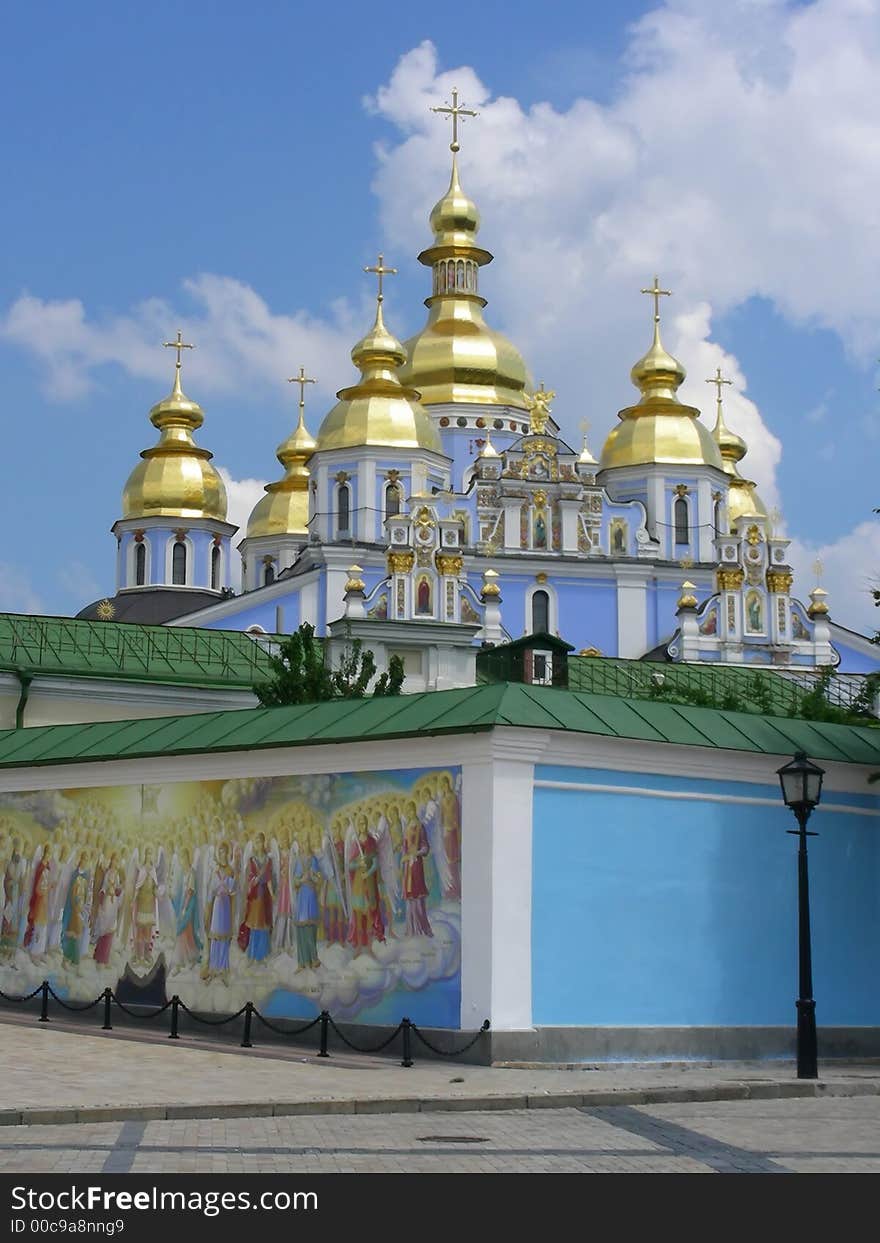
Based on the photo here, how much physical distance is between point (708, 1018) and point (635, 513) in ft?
146

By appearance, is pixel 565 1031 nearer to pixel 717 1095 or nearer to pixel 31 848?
pixel 717 1095

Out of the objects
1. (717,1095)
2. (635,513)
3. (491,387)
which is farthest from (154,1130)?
(491,387)

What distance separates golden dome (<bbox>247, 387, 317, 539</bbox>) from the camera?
73.9m

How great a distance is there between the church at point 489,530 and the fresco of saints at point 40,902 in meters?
30.1

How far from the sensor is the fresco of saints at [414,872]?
58.8 ft

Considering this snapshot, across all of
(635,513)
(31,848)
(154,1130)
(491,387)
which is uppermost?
(491,387)

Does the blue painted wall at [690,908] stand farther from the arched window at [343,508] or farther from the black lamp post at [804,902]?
the arched window at [343,508]

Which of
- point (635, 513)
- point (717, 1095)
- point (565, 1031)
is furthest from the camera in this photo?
point (635, 513)

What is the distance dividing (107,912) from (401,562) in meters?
34.1

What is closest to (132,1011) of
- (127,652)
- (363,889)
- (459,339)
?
(363,889)

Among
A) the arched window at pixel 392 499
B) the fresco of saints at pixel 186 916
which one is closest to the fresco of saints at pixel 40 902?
the fresco of saints at pixel 186 916

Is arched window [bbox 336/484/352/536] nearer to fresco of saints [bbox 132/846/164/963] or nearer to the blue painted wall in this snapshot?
fresco of saints [bbox 132/846/164/963]

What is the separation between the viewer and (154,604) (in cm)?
6806

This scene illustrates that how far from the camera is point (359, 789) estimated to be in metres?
18.6
